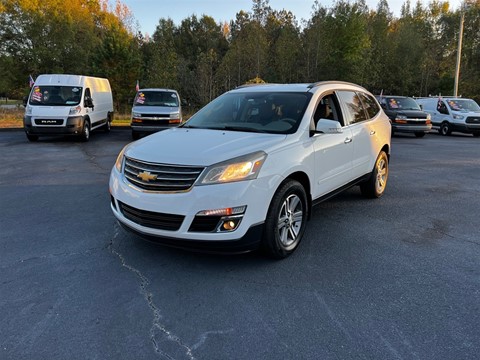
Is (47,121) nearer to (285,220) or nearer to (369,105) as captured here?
(369,105)

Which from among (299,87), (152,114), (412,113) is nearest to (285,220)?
(299,87)

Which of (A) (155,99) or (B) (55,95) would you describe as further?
(A) (155,99)

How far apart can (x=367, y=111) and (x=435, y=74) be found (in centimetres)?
3959

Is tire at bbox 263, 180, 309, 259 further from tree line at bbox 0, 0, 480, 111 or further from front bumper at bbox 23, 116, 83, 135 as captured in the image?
tree line at bbox 0, 0, 480, 111

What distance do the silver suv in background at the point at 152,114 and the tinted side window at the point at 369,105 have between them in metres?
8.72

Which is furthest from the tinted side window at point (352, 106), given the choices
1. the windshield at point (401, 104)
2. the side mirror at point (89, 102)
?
the windshield at point (401, 104)

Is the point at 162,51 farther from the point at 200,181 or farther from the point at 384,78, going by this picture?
the point at 200,181

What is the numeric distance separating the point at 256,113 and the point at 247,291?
2.26 metres

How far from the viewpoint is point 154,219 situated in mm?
3594

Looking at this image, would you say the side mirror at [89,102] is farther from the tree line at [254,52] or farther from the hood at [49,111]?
the tree line at [254,52]

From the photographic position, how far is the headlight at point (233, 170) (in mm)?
3439

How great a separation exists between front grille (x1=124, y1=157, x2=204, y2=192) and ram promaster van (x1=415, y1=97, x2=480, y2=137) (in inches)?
716

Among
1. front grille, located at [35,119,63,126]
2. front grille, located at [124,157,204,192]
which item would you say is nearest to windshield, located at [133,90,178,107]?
front grille, located at [35,119,63,126]

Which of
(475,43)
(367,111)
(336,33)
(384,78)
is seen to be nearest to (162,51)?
(336,33)
